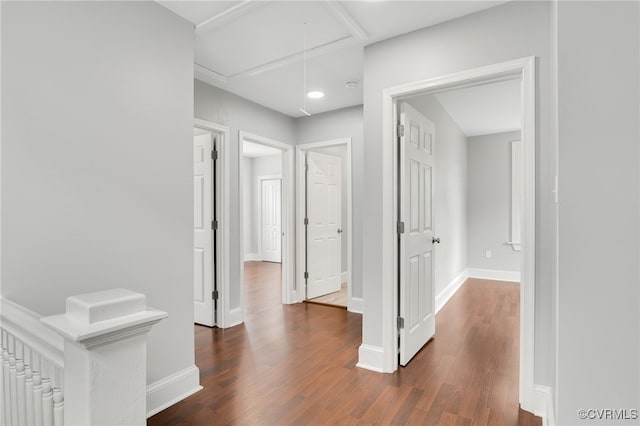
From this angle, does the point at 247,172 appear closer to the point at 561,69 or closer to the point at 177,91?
the point at 177,91

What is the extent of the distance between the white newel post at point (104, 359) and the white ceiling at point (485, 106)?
3192mm

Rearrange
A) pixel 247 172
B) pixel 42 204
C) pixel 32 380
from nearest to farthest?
pixel 32 380
pixel 42 204
pixel 247 172

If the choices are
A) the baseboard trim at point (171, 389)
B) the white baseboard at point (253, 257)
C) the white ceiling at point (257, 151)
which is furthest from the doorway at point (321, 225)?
the white baseboard at point (253, 257)

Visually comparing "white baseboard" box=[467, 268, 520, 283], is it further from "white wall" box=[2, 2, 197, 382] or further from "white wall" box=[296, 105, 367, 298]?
"white wall" box=[2, 2, 197, 382]

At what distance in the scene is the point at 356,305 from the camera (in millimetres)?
4023

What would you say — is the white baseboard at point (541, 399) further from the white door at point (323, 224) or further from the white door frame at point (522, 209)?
the white door at point (323, 224)

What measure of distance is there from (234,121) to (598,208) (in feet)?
10.5

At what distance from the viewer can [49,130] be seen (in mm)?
1567

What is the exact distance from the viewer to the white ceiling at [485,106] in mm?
3666

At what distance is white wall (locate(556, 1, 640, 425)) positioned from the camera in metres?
1.15

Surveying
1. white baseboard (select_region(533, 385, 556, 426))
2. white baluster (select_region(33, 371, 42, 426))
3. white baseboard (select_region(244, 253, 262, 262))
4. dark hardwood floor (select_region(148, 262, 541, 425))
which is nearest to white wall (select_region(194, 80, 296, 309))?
dark hardwood floor (select_region(148, 262, 541, 425))

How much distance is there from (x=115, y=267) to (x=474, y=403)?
2.30 m

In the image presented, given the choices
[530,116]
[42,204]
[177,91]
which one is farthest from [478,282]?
[42,204]

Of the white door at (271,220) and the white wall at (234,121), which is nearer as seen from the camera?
the white wall at (234,121)
